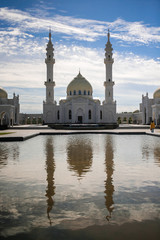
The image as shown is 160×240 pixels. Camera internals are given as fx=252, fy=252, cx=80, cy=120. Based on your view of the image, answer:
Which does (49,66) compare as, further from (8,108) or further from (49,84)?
(8,108)

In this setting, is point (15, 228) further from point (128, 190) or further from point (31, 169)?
point (31, 169)

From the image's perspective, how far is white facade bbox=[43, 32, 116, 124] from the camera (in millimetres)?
45906

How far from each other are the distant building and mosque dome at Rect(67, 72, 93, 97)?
1049cm

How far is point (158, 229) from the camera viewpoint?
3.04 metres

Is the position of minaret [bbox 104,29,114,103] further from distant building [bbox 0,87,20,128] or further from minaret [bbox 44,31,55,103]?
distant building [bbox 0,87,20,128]

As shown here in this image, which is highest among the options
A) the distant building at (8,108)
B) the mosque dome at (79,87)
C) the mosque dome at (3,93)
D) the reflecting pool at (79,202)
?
the mosque dome at (79,87)

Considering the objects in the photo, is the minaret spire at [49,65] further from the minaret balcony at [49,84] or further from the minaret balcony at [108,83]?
the minaret balcony at [108,83]

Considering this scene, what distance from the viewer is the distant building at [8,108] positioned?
42.7 metres

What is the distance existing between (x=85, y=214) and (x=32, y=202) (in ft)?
3.18

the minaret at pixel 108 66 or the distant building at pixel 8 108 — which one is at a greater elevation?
the minaret at pixel 108 66

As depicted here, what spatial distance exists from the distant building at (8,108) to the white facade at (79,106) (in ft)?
18.4

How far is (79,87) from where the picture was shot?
4919cm

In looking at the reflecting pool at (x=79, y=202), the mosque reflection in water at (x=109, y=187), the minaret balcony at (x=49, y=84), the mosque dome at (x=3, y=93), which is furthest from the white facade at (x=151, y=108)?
the reflecting pool at (x=79, y=202)

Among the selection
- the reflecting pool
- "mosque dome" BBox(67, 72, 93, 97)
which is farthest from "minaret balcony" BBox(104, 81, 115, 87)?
the reflecting pool
